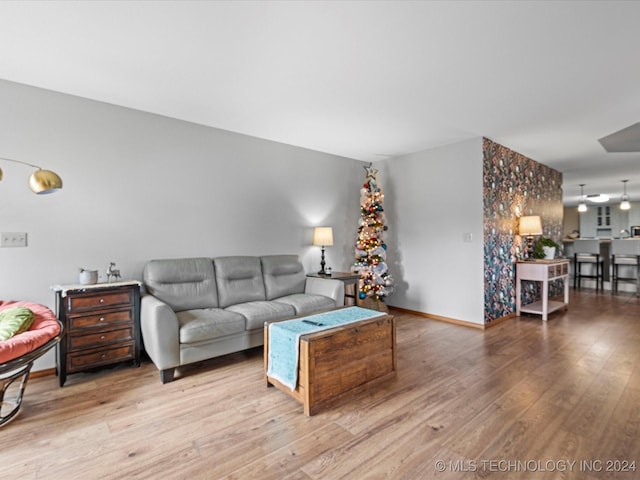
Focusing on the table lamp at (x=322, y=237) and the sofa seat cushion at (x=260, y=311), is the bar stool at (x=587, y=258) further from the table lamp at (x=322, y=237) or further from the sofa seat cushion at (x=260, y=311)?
the sofa seat cushion at (x=260, y=311)

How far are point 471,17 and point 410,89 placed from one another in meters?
0.96

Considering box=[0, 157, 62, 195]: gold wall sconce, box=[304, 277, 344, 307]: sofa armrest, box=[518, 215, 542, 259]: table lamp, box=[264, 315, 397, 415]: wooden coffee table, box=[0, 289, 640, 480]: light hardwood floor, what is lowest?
box=[0, 289, 640, 480]: light hardwood floor

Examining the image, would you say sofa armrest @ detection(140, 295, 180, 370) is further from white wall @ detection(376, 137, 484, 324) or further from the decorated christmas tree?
white wall @ detection(376, 137, 484, 324)

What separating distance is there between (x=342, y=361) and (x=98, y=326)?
81.9 inches

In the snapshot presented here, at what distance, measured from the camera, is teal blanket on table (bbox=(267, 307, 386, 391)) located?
2.29 metres

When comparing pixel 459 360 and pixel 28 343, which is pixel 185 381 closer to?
pixel 28 343

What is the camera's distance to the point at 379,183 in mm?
5590

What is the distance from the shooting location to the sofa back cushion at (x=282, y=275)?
397 centimetres

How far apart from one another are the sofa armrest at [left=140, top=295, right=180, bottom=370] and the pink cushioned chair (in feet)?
2.03

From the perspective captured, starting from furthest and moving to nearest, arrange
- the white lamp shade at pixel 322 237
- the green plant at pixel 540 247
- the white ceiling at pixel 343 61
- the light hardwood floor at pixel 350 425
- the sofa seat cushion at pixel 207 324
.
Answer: the green plant at pixel 540 247 < the white lamp shade at pixel 322 237 < the sofa seat cushion at pixel 207 324 < the white ceiling at pixel 343 61 < the light hardwood floor at pixel 350 425

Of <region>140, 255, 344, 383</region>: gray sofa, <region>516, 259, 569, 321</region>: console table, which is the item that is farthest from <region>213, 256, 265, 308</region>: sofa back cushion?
<region>516, 259, 569, 321</region>: console table

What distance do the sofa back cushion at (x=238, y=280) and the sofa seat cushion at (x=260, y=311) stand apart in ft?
0.45

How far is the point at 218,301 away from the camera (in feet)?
11.6

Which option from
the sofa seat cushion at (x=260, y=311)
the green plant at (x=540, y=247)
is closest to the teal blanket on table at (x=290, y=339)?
the sofa seat cushion at (x=260, y=311)
